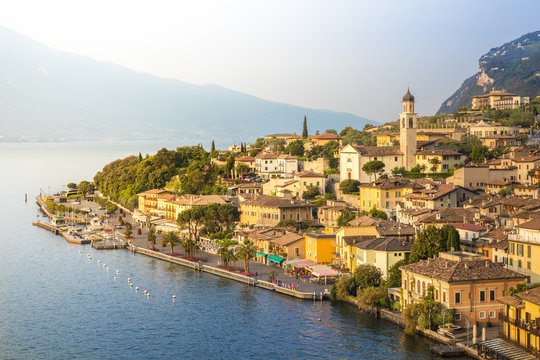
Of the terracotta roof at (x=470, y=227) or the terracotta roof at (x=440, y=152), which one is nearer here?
the terracotta roof at (x=470, y=227)

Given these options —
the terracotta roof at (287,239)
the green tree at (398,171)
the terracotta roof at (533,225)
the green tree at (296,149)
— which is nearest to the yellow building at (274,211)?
the terracotta roof at (287,239)

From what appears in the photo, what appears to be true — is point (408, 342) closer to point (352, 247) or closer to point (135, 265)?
point (352, 247)

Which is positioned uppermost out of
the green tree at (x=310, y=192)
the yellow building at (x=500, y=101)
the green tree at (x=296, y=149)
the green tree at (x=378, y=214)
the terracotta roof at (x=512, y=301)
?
the yellow building at (x=500, y=101)

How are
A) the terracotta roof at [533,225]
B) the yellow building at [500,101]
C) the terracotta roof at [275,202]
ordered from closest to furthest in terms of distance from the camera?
the terracotta roof at [533,225] < the terracotta roof at [275,202] < the yellow building at [500,101]

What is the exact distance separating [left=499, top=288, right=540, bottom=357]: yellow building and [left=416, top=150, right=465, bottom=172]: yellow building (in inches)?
1520

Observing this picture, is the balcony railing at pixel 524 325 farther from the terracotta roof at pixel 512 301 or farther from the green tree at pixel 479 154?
the green tree at pixel 479 154

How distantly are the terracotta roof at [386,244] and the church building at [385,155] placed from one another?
25635 millimetres

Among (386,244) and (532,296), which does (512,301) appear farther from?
(386,244)

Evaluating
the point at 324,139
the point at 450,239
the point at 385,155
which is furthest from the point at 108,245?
the point at 450,239

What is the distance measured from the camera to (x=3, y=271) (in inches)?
2190

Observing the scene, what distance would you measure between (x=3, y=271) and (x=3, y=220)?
40.5 m

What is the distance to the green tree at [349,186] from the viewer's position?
6544 cm

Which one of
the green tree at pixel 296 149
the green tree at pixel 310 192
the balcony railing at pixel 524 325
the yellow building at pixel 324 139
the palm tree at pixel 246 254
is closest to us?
the balcony railing at pixel 524 325

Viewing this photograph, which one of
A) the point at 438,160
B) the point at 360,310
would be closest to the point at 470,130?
the point at 438,160
